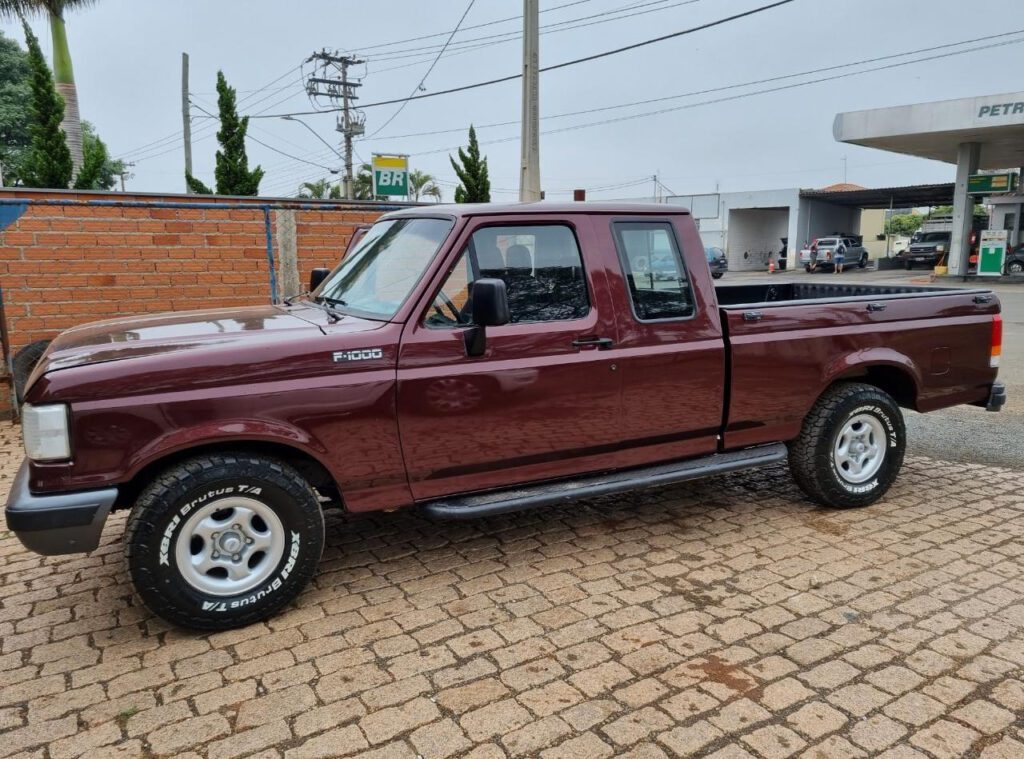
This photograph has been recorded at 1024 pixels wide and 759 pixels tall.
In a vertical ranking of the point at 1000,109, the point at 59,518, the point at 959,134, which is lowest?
the point at 59,518

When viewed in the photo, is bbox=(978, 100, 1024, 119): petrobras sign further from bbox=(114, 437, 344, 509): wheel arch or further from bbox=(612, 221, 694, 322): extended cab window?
bbox=(114, 437, 344, 509): wheel arch

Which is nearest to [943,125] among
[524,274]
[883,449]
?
[883,449]

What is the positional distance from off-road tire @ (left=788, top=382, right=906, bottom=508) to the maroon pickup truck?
0.06ft

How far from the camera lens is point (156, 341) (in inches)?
141

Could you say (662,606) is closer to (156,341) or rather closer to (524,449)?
(524,449)

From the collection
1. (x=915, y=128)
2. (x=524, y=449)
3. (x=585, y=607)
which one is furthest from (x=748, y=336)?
(x=915, y=128)

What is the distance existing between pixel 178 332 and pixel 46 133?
40.7ft

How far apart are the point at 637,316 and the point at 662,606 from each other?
157 cm

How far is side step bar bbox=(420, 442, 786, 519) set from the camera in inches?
153

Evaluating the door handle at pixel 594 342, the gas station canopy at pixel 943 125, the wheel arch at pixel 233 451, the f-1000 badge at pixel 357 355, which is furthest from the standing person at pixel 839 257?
the wheel arch at pixel 233 451

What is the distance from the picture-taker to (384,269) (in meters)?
4.23

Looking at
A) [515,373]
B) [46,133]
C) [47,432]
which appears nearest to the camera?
[47,432]

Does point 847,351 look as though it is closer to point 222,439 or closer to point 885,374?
point 885,374

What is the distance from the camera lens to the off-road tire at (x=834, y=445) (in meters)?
4.90
